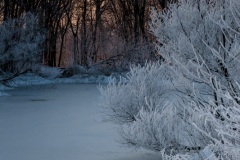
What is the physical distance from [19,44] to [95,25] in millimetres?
17185

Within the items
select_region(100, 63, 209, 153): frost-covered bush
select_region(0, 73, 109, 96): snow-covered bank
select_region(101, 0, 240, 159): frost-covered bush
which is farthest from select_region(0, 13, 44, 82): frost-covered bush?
select_region(100, 63, 209, 153): frost-covered bush

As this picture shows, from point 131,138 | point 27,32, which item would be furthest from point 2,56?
point 131,138

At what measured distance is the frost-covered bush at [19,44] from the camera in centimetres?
2267

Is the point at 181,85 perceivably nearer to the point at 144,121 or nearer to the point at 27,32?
the point at 144,121

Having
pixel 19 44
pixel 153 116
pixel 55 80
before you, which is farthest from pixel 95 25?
pixel 153 116

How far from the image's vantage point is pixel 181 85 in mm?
6559

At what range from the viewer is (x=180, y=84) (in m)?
6.56

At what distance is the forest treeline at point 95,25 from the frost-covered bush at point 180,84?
1963 centimetres

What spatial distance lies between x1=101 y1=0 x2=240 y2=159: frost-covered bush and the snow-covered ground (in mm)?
565

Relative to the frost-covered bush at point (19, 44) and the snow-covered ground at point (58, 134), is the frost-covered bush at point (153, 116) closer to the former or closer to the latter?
the snow-covered ground at point (58, 134)

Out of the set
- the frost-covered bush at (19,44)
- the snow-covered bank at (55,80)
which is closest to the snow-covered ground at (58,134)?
the frost-covered bush at (19,44)

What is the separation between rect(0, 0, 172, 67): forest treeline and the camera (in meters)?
30.4

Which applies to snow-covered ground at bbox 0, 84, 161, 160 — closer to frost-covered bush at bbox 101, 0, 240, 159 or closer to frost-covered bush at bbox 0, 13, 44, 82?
frost-covered bush at bbox 101, 0, 240, 159

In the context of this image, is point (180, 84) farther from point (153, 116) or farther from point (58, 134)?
point (58, 134)
